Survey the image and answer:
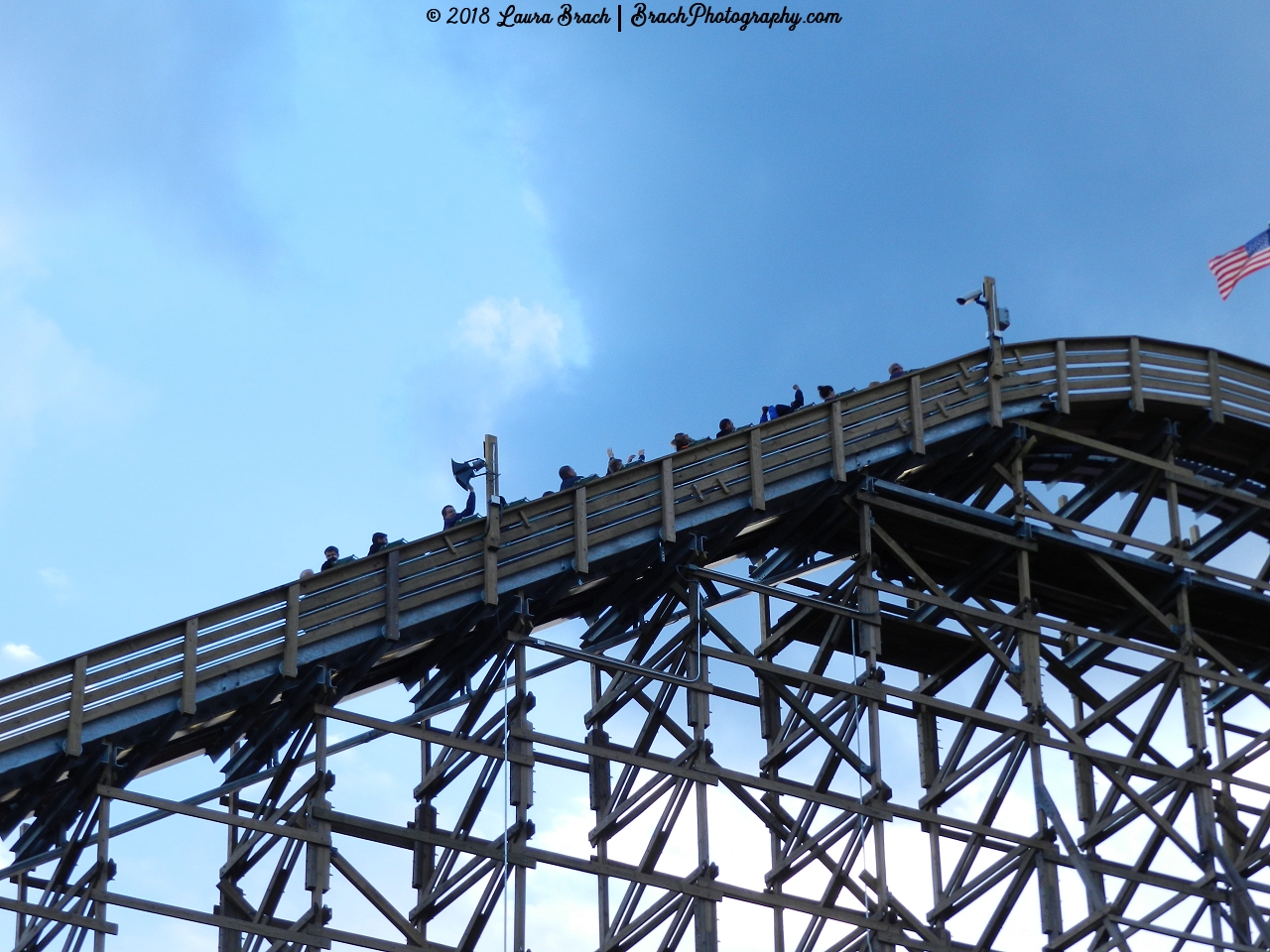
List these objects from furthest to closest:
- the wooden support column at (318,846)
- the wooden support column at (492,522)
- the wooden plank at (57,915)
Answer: the wooden support column at (492,522) → the wooden support column at (318,846) → the wooden plank at (57,915)

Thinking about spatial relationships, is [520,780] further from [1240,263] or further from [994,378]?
[1240,263]

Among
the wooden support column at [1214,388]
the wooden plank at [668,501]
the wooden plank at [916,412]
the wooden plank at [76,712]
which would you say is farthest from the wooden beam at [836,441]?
the wooden plank at [76,712]

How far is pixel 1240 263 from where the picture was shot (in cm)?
3450

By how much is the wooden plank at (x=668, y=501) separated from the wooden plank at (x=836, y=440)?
2398 millimetres

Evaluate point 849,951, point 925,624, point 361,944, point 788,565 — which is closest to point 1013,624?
point 925,624

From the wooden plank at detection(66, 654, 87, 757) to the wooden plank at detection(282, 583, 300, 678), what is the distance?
2.36m

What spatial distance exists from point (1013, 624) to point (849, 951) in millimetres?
5245

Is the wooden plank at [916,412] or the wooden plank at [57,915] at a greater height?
the wooden plank at [916,412]

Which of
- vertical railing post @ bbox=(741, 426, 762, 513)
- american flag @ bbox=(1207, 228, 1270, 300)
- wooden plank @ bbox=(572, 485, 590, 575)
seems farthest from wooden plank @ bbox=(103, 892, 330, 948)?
american flag @ bbox=(1207, 228, 1270, 300)

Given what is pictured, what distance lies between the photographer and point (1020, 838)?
97.1 feet

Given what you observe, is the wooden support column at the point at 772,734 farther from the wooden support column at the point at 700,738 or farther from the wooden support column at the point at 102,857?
the wooden support column at the point at 102,857

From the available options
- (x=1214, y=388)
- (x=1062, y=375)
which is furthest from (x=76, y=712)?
(x=1214, y=388)

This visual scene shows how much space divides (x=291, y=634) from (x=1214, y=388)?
1473cm

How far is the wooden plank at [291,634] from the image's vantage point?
26.2 m
